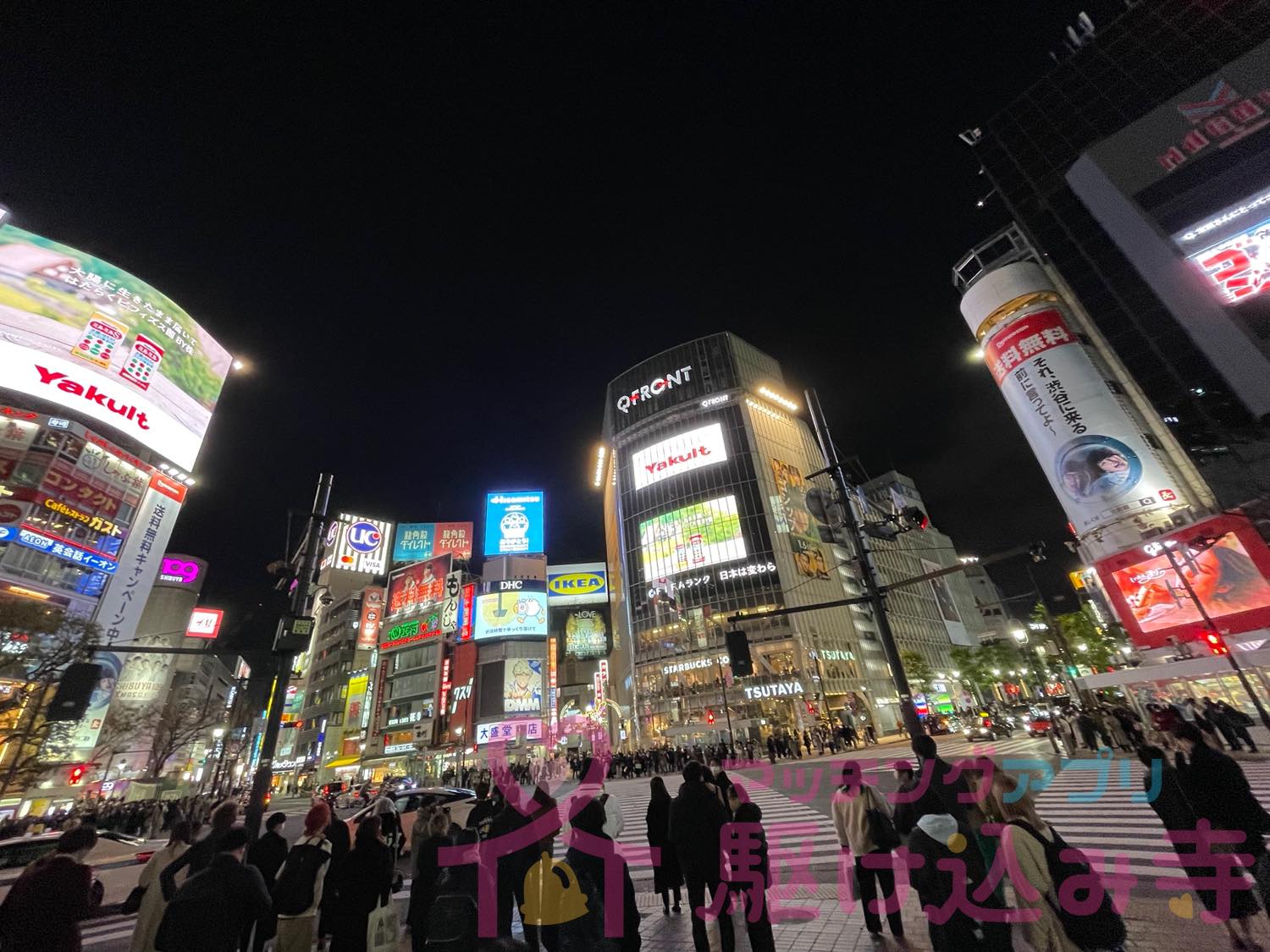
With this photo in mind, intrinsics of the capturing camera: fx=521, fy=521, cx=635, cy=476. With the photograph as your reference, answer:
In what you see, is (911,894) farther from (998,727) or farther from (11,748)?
(11,748)

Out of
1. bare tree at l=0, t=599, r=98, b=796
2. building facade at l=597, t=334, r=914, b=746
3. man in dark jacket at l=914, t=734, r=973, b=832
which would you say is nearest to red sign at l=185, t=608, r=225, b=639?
bare tree at l=0, t=599, r=98, b=796

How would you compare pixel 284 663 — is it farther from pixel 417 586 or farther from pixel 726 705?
pixel 417 586

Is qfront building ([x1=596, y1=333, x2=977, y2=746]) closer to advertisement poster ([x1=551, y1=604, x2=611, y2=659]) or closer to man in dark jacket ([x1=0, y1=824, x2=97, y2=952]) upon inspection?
advertisement poster ([x1=551, y1=604, x2=611, y2=659])

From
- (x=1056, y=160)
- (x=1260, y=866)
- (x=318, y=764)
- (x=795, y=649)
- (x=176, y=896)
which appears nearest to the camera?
(x=176, y=896)

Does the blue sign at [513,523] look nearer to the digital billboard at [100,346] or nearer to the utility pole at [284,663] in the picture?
the digital billboard at [100,346]

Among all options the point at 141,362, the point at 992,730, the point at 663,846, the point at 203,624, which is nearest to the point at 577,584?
the point at 992,730

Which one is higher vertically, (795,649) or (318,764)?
(795,649)

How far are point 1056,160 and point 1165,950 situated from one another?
49.3m

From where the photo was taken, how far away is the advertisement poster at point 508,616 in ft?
196

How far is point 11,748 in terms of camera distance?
1394 inches

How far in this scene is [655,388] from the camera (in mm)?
78188

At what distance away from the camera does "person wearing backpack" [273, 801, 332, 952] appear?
17.3 feet

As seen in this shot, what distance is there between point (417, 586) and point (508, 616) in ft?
49.9

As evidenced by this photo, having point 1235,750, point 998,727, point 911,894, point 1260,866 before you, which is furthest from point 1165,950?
point 998,727
